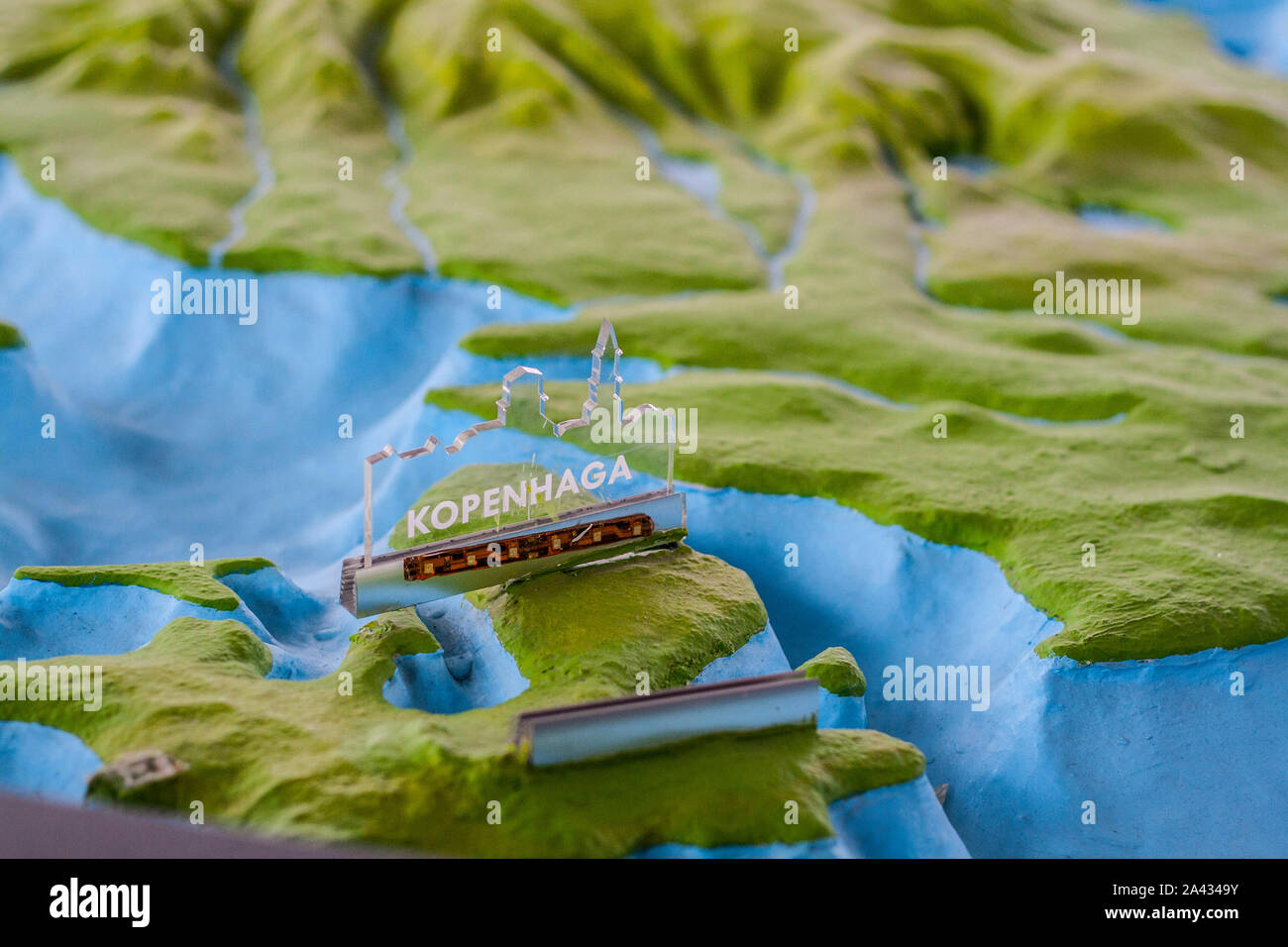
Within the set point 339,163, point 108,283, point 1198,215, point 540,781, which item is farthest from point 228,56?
point 540,781

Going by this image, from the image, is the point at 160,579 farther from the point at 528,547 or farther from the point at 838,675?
the point at 838,675

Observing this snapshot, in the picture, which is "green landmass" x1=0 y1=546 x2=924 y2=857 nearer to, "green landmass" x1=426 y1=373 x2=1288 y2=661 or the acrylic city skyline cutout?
the acrylic city skyline cutout

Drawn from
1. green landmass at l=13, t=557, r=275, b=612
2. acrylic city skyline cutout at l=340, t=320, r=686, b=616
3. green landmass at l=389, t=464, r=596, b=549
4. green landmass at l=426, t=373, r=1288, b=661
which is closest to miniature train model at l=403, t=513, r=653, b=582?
acrylic city skyline cutout at l=340, t=320, r=686, b=616

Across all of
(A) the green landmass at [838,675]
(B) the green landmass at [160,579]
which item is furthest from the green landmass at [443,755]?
(A) the green landmass at [838,675]

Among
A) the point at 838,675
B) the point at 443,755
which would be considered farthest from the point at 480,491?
the point at 443,755

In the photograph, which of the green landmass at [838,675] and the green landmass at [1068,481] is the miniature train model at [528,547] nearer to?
the green landmass at [838,675]

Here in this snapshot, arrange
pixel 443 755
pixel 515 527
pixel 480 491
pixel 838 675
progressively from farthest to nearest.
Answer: pixel 480 491
pixel 515 527
pixel 838 675
pixel 443 755
